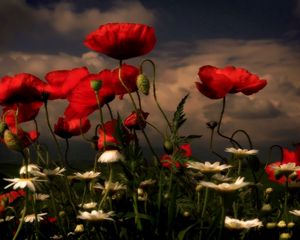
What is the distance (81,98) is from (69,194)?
0.43 metres

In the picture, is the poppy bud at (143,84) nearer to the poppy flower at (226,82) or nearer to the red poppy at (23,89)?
the poppy flower at (226,82)

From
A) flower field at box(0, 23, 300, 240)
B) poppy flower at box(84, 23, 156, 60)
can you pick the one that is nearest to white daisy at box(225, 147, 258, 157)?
flower field at box(0, 23, 300, 240)

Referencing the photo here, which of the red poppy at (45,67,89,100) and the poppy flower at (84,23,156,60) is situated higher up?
the poppy flower at (84,23,156,60)

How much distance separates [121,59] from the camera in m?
2.18

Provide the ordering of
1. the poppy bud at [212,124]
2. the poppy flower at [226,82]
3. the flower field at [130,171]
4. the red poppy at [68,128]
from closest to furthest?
the flower field at [130,171], the poppy flower at [226,82], the poppy bud at [212,124], the red poppy at [68,128]

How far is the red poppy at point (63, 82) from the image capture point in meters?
2.31

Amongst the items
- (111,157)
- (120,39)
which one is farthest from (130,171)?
(120,39)

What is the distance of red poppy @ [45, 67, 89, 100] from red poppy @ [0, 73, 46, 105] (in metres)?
0.05

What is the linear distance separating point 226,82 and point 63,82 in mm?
692

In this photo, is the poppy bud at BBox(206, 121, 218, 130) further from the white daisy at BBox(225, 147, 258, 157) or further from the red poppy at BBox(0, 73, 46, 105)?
the red poppy at BBox(0, 73, 46, 105)

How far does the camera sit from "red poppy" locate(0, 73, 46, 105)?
7.68 feet

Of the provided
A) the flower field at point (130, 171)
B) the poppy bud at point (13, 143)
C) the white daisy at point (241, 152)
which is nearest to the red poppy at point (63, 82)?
the flower field at point (130, 171)

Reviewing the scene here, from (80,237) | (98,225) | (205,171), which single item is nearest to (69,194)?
(80,237)

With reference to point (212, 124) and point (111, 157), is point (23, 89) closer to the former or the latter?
point (111, 157)
